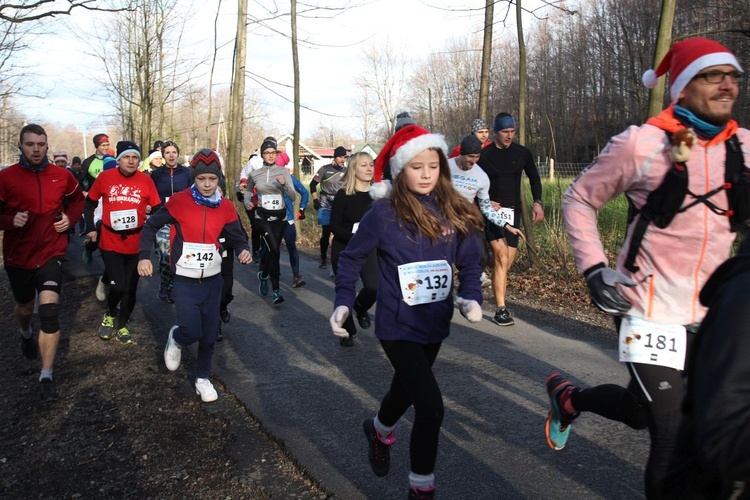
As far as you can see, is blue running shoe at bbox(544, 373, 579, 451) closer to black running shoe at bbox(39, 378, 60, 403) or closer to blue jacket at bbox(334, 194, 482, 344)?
blue jacket at bbox(334, 194, 482, 344)

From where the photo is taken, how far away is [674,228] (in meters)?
2.67

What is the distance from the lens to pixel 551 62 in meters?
44.8

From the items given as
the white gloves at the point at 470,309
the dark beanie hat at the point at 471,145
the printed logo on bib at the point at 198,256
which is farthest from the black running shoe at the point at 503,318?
the white gloves at the point at 470,309

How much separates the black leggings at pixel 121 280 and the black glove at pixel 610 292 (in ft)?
18.0

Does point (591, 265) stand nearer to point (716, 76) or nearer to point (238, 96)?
point (716, 76)

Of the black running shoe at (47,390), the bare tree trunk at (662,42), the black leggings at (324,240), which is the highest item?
the bare tree trunk at (662,42)

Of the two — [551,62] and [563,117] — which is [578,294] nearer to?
[563,117]

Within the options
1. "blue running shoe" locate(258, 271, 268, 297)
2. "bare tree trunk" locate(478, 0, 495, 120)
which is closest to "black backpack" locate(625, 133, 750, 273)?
"blue running shoe" locate(258, 271, 268, 297)

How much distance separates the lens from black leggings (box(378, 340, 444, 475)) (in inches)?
123

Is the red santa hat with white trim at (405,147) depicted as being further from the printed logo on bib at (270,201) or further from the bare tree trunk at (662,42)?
the printed logo on bib at (270,201)

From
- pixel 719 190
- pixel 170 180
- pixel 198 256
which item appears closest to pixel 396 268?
pixel 719 190

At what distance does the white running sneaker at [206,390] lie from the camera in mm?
5074

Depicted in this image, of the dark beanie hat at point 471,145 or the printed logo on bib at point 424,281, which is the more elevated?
the dark beanie hat at point 471,145

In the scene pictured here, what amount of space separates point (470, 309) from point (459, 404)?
66.9 inches
